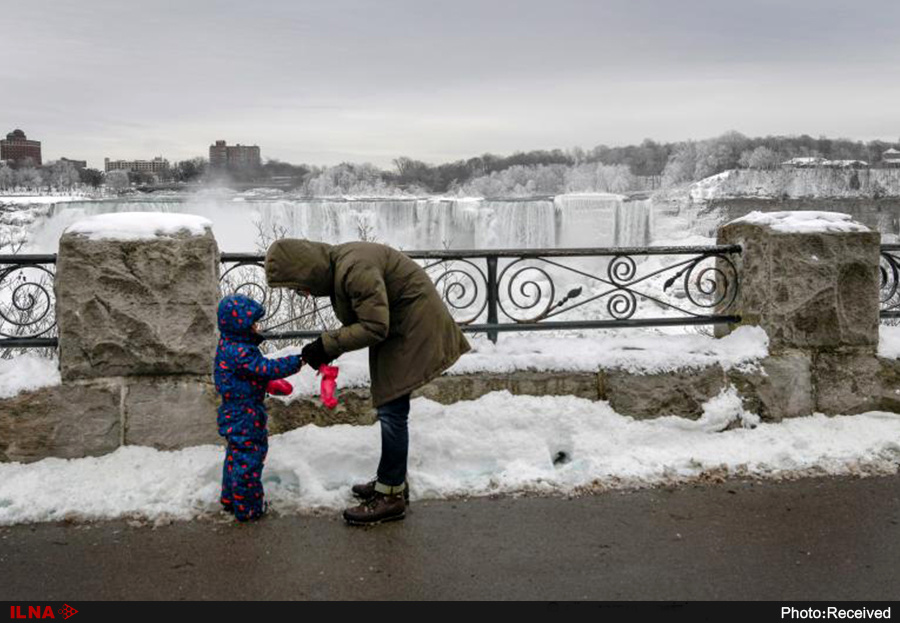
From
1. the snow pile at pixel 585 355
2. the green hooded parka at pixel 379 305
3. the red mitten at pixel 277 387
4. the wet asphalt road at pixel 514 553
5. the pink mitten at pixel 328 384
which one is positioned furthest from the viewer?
the snow pile at pixel 585 355

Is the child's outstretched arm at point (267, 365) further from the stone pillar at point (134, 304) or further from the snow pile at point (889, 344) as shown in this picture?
the snow pile at point (889, 344)

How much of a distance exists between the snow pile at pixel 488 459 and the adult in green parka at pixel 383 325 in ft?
1.17

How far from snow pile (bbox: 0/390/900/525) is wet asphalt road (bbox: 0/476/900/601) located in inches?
7.3

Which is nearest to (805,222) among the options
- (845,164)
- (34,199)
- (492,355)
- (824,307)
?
(824,307)

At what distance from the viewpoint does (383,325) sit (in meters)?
3.85

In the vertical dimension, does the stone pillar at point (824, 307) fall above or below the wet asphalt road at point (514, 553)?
above

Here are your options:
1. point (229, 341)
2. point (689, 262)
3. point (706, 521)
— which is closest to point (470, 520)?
point (706, 521)

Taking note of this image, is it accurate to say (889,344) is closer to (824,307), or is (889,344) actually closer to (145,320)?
(824,307)

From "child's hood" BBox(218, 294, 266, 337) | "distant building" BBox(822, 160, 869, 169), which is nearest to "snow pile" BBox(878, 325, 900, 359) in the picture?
"child's hood" BBox(218, 294, 266, 337)

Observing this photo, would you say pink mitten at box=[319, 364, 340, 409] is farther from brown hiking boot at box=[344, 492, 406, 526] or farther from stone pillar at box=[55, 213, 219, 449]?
stone pillar at box=[55, 213, 219, 449]

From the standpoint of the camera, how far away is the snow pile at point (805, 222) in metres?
→ 5.38

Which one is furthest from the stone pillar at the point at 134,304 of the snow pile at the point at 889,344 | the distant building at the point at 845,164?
the distant building at the point at 845,164

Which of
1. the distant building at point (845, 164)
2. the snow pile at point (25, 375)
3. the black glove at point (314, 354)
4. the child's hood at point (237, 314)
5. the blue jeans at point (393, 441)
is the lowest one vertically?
the blue jeans at point (393, 441)

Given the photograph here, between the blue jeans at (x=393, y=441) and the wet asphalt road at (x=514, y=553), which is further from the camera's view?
the blue jeans at (x=393, y=441)
